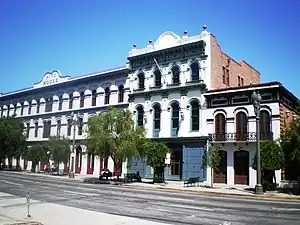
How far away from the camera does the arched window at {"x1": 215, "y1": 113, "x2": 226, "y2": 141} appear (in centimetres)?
3198

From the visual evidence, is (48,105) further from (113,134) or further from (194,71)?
(194,71)

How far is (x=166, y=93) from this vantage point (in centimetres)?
3716

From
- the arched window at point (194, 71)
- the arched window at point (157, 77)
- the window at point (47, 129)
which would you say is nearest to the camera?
the arched window at point (194, 71)

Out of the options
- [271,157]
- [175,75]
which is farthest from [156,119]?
[271,157]

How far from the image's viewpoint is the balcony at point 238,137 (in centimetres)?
2939

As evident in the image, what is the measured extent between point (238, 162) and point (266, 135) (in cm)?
383

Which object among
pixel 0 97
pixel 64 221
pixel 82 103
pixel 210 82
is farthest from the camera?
pixel 0 97

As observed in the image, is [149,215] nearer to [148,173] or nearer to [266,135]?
[266,135]

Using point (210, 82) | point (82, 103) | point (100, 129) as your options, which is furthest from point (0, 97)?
point (210, 82)

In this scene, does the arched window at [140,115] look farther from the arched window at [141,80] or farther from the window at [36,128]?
the window at [36,128]

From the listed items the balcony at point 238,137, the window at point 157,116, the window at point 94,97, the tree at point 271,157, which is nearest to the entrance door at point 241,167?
the balcony at point 238,137

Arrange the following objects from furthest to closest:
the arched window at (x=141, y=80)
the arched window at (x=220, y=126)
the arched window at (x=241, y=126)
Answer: the arched window at (x=141, y=80) < the arched window at (x=220, y=126) < the arched window at (x=241, y=126)

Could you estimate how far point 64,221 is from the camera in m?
10.6

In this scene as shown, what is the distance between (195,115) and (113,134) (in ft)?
30.2
